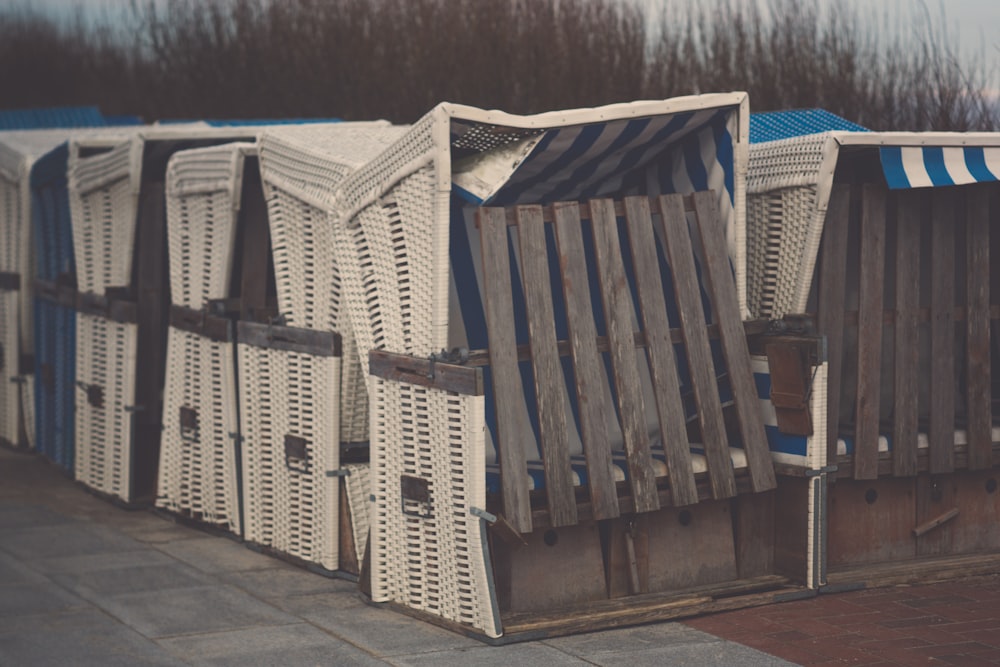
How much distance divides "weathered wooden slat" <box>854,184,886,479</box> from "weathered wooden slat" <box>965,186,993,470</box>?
54 cm

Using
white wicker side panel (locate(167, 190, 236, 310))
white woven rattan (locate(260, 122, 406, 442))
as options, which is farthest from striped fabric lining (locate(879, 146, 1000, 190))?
white wicker side panel (locate(167, 190, 236, 310))

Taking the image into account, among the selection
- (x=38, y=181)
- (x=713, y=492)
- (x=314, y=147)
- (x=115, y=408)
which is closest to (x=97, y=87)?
(x=38, y=181)

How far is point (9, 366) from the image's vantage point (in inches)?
436

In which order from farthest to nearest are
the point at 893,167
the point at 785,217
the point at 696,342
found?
the point at 785,217, the point at 893,167, the point at 696,342

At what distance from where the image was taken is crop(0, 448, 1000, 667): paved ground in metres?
5.68

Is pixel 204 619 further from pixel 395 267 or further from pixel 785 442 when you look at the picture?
pixel 785 442

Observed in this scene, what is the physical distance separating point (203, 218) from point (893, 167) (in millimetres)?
3844

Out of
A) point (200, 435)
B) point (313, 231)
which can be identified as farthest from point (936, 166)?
point (200, 435)

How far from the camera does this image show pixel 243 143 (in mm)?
7797

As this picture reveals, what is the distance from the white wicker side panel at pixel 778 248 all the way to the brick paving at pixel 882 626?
1427 mm

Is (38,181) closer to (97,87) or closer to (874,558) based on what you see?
(874,558)

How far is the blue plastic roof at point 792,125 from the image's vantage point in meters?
7.61

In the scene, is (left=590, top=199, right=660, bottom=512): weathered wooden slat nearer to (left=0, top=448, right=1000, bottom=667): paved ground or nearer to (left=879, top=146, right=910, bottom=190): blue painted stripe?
(left=0, top=448, right=1000, bottom=667): paved ground

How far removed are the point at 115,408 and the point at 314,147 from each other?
283 cm
